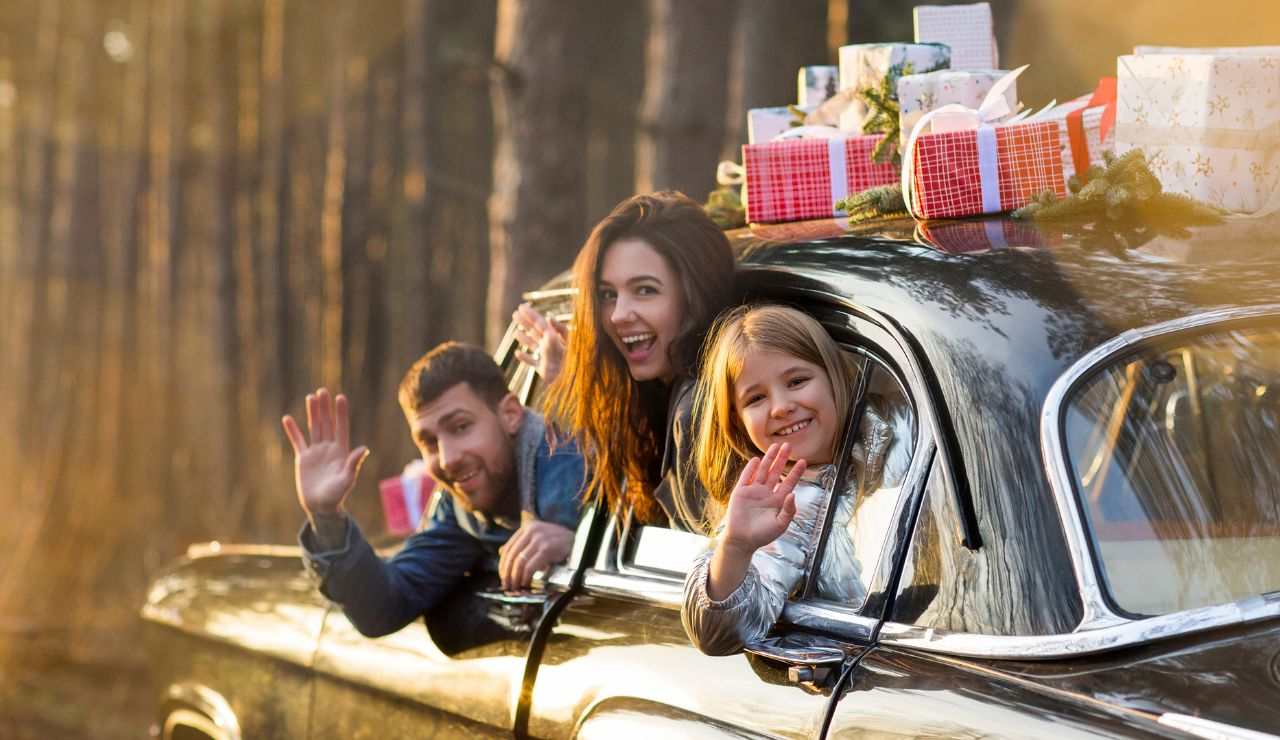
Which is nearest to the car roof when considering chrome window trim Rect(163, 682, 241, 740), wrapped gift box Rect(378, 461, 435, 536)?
chrome window trim Rect(163, 682, 241, 740)

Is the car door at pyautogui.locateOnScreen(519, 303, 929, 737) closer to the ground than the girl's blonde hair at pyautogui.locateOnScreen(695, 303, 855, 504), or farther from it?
closer to the ground

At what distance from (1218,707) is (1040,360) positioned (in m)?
0.68

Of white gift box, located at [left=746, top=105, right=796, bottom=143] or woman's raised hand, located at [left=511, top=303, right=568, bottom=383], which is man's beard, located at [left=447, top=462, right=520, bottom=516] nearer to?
woman's raised hand, located at [left=511, top=303, right=568, bottom=383]

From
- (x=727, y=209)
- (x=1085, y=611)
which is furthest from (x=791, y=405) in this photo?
(x=727, y=209)

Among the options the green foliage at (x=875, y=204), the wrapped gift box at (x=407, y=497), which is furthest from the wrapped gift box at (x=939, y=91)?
the wrapped gift box at (x=407, y=497)

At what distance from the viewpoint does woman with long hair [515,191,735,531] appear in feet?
11.8

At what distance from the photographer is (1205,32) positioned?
1391 cm

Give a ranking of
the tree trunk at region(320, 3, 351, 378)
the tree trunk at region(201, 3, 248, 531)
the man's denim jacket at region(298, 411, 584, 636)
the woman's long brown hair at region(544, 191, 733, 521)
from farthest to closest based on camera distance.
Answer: the tree trunk at region(201, 3, 248, 531) → the tree trunk at region(320, 3, 351, 378) → the man's denim jacket at region(298, 411, 584, 636) → the woman's long brown hair at region(544, 191, 733, 521)

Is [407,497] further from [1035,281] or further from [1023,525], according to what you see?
[1023,525]

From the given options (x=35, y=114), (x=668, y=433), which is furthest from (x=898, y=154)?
(x=35, y=114)

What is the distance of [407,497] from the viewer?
19.1 feet

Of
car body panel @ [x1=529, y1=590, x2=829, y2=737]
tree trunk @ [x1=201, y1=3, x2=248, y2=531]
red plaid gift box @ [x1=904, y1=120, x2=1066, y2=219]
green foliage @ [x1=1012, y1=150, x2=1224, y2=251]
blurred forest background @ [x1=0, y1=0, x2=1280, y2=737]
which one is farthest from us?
tree trunk @ [x1=201, y1=3, x2=248, y2=531]

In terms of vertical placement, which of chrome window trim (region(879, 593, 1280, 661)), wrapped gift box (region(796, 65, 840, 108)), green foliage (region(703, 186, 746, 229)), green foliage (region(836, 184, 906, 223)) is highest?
wrapped gift box (region(796, 65, 840, 108))

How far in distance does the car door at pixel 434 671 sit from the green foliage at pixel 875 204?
882 millimetres
